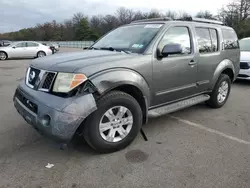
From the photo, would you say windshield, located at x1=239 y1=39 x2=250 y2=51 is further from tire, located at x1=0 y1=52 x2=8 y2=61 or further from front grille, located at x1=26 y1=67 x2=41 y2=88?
tire, located at x1=0 y1=52 x2=8 y2=61

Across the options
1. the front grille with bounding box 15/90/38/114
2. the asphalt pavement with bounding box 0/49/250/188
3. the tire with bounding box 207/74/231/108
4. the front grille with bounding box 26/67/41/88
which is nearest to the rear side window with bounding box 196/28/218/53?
the tire with bounding box 207/74/231/108

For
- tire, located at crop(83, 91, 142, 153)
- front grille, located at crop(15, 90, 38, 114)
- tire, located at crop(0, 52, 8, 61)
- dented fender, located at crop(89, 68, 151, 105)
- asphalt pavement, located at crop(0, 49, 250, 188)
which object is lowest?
asphalt pavement, located at crop(0, 49, 250, 188)

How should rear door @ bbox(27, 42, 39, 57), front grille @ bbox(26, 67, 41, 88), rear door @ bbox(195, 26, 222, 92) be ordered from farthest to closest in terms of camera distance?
rear door @ bbox(27, 42, 39, 57)
rear door @ bbox(195, 26, 222, 92)
front grille @ bbox(26, 67, 41, 88)

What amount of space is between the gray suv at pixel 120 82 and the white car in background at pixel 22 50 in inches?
587

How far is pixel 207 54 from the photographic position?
428 centimetres

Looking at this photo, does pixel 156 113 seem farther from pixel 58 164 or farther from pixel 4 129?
pixel 4 129

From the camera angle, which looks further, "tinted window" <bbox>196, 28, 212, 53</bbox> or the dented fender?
"tinted window" <bbox>196, 28, 212, 53</bbox>

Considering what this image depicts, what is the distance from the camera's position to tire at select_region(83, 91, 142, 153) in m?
2.76

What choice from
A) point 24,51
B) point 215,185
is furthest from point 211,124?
point 24,51

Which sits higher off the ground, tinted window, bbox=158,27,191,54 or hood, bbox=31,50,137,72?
tinted window, bbox=158,27,191,54

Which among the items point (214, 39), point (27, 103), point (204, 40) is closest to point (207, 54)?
point (204, 40)

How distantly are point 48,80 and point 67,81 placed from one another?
0.31 m

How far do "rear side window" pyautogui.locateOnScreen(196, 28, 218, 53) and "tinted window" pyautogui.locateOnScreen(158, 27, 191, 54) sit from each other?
12.9 inches

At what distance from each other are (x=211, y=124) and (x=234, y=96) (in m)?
2.53
